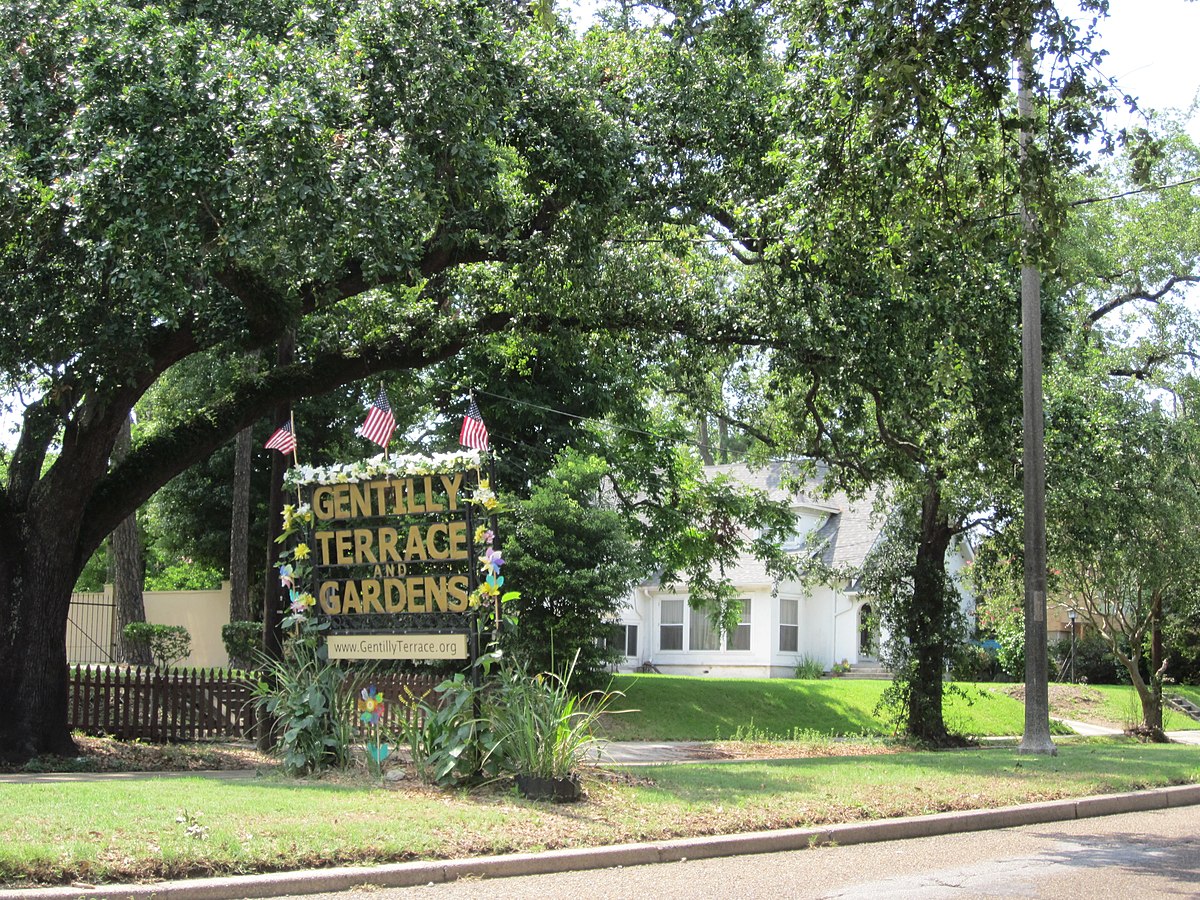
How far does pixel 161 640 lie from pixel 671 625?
16834mm

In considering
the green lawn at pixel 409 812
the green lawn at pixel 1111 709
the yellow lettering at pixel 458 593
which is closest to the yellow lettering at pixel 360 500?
the yellow lettering at pixel 458 593

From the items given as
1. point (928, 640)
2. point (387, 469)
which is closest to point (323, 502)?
point (387, 469)

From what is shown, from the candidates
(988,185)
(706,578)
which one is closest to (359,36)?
(988,185)

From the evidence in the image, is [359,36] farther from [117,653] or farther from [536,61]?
[117,653]

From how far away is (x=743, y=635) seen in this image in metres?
36.6

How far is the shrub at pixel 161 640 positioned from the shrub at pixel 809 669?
60.2ft

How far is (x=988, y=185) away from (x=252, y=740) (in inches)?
521

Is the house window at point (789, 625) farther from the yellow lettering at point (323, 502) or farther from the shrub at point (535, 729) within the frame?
the shrub at point (535, 729)

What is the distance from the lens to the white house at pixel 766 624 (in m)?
36.2

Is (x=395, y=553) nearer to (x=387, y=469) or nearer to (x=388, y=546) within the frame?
(x=388, y=546)

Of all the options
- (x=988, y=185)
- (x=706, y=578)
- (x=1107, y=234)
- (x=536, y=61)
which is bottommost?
(x=706, y=578)

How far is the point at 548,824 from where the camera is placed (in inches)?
372

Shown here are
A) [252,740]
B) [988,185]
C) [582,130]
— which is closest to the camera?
[988,185]

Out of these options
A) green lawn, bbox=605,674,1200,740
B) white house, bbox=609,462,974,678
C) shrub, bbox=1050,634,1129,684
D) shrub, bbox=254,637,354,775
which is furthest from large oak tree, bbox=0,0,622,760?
shrub, bbox=1050,634,1129,684
